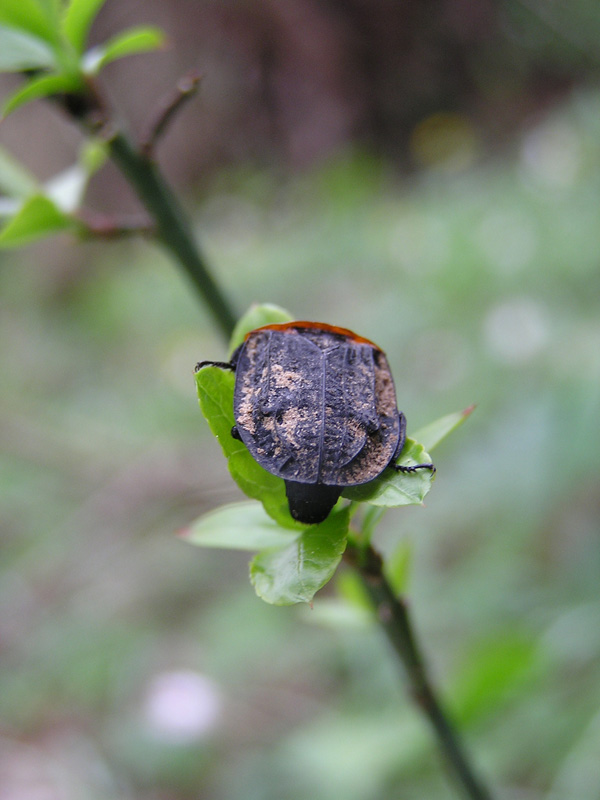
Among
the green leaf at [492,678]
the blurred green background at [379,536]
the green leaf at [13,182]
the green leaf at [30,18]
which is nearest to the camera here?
the green leaf at [30,18]

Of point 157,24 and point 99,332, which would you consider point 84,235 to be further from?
point 157,24

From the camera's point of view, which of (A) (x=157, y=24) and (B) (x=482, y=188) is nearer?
(B) (x=482, y=188)

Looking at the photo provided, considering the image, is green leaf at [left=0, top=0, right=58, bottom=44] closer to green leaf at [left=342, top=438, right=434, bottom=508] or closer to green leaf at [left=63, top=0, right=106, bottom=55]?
green leaf at [left=63, top=0, right=106, bottom=55]

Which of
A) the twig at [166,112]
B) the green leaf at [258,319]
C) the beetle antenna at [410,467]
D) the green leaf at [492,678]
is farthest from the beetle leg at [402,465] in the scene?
the green leaf at [492,678]

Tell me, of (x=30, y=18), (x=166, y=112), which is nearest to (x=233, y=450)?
(x=166, y=112)

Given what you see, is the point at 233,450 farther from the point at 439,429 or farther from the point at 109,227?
the point at 109,227

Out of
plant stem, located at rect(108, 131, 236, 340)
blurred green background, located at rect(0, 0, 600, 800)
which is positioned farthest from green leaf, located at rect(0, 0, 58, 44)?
blurred green background, located at rect(0, 0, 600, 800)

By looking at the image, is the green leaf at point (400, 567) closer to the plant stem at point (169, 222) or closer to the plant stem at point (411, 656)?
the plant stem at point (411, 656)

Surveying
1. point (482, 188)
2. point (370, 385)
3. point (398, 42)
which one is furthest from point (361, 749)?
point (398, 42)
